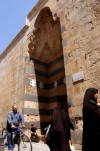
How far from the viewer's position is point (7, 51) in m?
9.64

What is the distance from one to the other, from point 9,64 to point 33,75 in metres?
2.26

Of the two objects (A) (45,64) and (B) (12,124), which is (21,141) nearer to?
(B) (12,124)

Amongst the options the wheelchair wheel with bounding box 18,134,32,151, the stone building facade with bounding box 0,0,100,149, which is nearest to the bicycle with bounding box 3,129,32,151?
the wheelchair wheel with bounding box 18,134,32,151

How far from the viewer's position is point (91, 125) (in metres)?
2.01

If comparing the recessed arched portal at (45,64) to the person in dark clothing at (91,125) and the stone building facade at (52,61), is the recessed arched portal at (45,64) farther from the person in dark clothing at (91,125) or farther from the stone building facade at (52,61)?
the person in dark clothing at (91,125)

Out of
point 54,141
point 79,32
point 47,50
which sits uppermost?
point 47,50

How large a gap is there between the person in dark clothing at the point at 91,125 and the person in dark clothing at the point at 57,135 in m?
0.63

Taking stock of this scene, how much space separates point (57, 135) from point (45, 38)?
5654mm

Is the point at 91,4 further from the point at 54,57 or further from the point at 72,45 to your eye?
the point at 54,57

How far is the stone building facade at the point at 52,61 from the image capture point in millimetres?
4281

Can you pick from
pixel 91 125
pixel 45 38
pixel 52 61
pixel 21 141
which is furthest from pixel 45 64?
pixel 91 125

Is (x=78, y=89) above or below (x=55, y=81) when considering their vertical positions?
below

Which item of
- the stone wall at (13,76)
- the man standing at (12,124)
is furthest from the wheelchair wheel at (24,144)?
the stone wall at (13,76)

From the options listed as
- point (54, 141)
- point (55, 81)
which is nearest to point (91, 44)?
point (54, 141)
